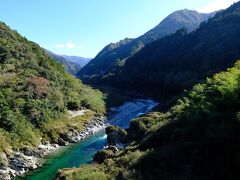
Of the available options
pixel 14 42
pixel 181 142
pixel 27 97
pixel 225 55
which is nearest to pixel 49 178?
pixel 181 142

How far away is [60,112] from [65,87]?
24.4m

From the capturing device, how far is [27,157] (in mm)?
67625

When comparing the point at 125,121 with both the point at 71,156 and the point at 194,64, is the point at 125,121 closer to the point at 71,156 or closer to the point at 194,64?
the point at 71,156

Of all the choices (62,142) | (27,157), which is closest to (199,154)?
(27,157)

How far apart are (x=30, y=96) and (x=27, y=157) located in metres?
30.5

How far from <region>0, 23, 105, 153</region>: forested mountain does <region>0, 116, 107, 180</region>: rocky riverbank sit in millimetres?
1699

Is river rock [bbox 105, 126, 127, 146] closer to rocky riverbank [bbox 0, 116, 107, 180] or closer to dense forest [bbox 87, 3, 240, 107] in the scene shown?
rocky riverbank [bbox 0, 116, 107, 180]

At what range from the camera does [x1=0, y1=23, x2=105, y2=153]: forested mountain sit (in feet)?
256

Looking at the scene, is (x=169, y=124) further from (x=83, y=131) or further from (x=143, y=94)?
(x=143, y=94)

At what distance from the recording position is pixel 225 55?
153375 mm

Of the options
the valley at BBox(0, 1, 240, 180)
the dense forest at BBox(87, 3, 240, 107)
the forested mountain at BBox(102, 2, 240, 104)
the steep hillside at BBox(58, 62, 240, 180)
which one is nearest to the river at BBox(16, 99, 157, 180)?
the valley at BBox(0, 1, 240, 180)

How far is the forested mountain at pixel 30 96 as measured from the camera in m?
78.1

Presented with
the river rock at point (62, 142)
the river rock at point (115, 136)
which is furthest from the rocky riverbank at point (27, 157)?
the river rock at point (115, 136)

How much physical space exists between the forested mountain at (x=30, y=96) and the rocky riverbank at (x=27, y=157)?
1699 mm
